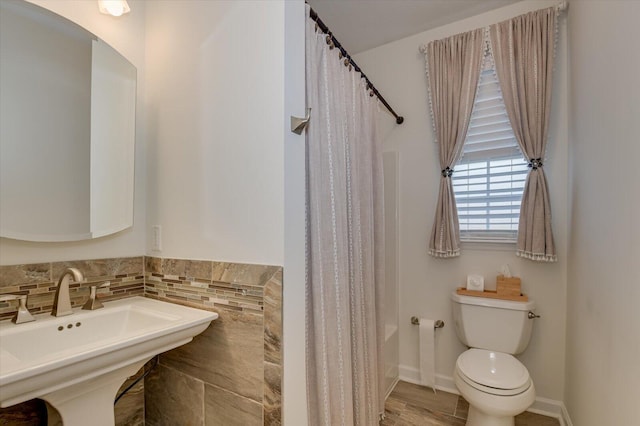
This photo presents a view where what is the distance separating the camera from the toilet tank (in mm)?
1781

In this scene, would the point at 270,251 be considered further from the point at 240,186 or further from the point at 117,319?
the point at 117,319

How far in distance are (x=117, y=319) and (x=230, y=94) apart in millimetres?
1024

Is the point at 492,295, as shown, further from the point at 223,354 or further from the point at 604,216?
the point at 223,354

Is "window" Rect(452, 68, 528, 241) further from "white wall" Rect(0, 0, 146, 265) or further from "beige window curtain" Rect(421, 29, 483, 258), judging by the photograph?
"white wall" Rect(0, 0, 146, 265)

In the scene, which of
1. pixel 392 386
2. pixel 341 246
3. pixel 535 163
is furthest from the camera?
pixel 392 386

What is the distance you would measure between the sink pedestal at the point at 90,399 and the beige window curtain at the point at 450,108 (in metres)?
1.86

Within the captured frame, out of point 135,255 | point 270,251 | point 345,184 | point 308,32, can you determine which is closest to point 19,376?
point 270,251

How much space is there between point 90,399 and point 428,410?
1.83 meters

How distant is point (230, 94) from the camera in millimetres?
1188

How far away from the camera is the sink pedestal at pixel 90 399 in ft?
2.79

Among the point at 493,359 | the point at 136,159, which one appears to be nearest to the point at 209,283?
the point at 136,159

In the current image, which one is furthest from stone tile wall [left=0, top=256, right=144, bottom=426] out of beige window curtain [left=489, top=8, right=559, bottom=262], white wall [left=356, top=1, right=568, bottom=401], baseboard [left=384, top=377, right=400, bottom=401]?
beige window curtain [left=489, top=8, right=559, bottom=262]

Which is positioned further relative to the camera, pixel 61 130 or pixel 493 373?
pixel 493 373

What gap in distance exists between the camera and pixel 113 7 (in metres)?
1.27
